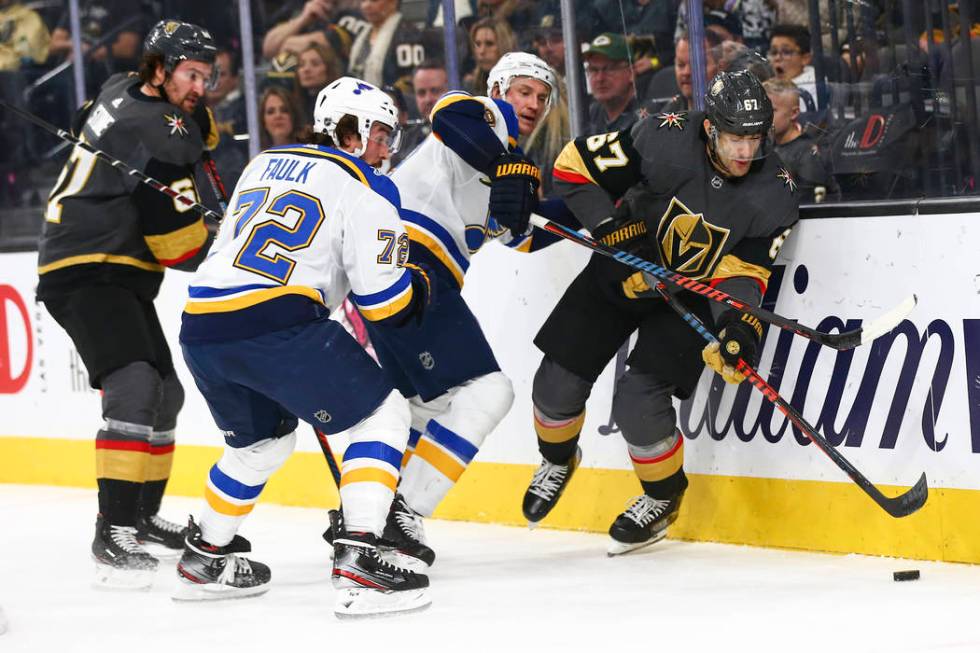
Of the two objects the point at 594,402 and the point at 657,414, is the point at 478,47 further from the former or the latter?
the point at 657,414

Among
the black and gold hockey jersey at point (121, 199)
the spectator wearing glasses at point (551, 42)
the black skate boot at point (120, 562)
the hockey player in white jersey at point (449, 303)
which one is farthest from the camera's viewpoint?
the spectator wearing glasses at point (551, 42)

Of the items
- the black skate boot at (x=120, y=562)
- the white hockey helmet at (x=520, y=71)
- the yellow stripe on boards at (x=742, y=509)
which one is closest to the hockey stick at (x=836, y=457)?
the yellow stripe on boards at (x=742, y=509)

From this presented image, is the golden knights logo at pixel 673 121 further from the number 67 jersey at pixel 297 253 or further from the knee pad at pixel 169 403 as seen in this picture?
the knee pad at pixel 169 403

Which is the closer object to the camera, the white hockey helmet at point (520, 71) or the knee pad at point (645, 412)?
the knee pad at point (645, 412)

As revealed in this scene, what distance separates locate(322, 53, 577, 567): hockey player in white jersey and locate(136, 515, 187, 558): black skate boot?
2.58ft

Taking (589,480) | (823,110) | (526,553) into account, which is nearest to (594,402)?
(589,480)

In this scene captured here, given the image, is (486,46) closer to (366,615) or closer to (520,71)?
(520,71)

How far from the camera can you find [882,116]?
13.1 ft

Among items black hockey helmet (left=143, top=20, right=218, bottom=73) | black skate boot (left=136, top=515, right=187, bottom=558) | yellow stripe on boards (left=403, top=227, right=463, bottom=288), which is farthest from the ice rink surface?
black hockey helmet (left=143, top=20, right=218, bottom=73)

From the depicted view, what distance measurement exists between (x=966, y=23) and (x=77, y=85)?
3.40m

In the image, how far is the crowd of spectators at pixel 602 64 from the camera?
389 cm

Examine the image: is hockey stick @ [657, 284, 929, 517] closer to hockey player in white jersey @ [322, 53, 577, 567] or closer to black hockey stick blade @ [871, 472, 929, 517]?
black hockey stick blade @ [871, 472, 929, 517]

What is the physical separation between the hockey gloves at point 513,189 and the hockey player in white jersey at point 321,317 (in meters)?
0.34

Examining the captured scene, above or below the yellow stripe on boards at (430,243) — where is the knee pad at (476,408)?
below
